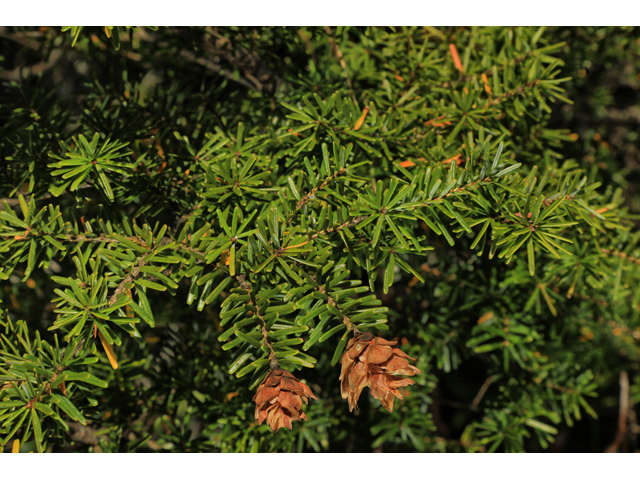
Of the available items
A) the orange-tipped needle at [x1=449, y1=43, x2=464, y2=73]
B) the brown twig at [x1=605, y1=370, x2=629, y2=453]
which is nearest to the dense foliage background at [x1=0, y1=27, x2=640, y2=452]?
the orange-tipped needle at [x1=449, y1=43, x2=464, y2=73]

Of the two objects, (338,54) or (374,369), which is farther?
(338,54)

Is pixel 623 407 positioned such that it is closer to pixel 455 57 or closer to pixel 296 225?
pixel 455 57

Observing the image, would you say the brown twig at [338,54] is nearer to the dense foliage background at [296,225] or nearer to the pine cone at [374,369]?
the dense foliage background at [296,225]

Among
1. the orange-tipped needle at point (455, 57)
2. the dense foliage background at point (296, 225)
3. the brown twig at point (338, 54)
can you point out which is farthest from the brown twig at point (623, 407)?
the brown twig at point (338, 54)

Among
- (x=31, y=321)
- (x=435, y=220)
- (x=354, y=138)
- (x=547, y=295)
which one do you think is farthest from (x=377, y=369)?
(x=31, y=321)

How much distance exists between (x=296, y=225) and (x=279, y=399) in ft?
0.65

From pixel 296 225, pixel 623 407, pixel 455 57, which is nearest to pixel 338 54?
pixel 455 57

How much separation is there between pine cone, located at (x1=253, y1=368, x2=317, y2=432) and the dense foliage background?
2cm

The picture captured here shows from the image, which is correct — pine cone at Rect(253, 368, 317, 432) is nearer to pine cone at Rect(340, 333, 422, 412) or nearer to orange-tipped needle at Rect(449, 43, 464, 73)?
pine cone at Rect(340, 333, 422, 412)

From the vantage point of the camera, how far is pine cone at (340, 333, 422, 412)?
39 cm

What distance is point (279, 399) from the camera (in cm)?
39

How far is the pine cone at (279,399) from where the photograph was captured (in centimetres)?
39

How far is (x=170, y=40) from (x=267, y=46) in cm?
18

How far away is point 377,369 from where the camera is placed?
39 centimetres
